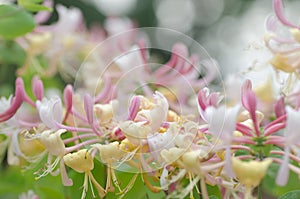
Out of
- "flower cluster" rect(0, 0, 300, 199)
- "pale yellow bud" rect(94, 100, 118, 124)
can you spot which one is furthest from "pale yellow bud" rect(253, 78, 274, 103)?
"pale yellow bud" rect(94, 100, 118, 124)

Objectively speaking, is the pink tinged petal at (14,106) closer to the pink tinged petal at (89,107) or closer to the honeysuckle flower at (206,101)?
the pink tinged petal at (89,107)

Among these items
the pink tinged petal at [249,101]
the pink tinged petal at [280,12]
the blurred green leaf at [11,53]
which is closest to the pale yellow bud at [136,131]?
the pink tinged petal at [249,101]

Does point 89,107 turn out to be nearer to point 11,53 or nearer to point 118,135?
point 118,135

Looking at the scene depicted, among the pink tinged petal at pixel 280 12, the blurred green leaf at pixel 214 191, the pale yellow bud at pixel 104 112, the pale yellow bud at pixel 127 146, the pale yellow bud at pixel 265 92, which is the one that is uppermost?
the pink tinged petal at pixel 280 12

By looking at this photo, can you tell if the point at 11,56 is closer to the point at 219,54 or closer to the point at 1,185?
the point at 1,185

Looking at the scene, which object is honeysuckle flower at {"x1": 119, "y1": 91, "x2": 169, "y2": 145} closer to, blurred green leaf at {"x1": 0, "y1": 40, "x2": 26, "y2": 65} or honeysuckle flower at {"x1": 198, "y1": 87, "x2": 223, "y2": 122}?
honeysuckle flower at {"x1": 198, "y1": 87, "x2": 223, "y2": 122}
